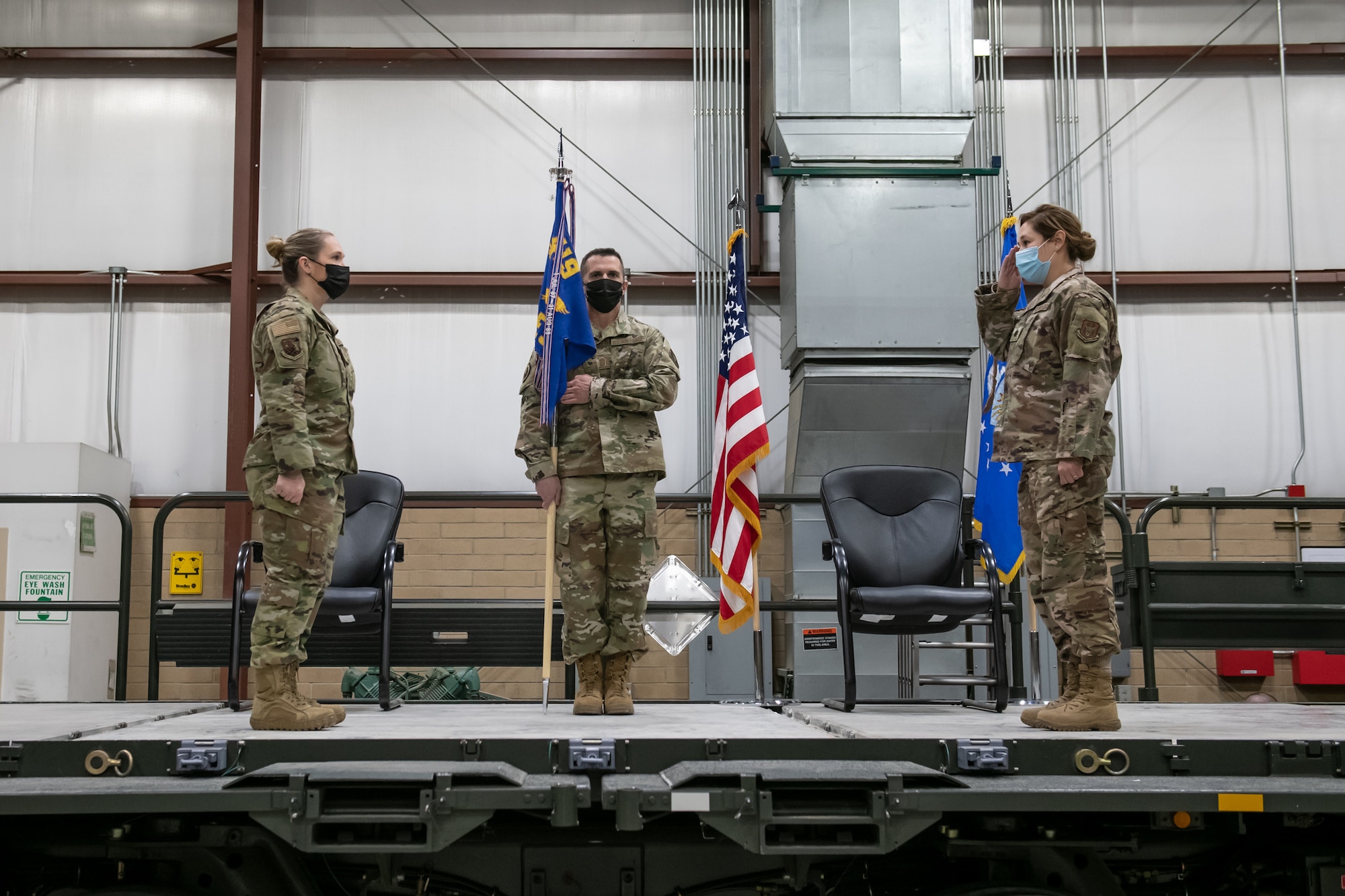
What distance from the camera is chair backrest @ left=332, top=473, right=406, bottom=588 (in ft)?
15.0

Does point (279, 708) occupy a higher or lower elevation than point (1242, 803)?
higher

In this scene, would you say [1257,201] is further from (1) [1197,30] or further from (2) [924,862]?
(2) [924,862]

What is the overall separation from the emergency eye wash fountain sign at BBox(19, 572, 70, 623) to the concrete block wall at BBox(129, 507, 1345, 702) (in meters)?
0.53

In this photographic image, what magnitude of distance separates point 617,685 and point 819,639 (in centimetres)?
341

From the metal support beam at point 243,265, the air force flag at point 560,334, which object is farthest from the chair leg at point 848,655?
the metal support beam at point 243,265

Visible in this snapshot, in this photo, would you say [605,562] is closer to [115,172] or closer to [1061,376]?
[1061,376]

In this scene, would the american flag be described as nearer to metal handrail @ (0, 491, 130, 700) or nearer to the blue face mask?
the blue face mask

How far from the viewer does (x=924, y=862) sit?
2.71 m

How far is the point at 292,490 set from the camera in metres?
3.16

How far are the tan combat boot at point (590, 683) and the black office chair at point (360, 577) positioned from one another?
30.2 inches

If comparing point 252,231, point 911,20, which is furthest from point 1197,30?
point 252,231

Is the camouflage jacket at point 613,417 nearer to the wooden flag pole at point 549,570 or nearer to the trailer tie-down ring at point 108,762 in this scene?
the wooden flag pole at point 549,570

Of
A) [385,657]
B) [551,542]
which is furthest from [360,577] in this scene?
[551,542]

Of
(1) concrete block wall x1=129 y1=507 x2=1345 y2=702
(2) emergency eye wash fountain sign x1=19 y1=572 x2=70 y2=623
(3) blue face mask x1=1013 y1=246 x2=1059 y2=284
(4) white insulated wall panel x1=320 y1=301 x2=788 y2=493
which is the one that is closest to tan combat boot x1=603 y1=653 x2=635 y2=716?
(3) blue face mask x1=1013 y1=246 x2=1059 y2=284
